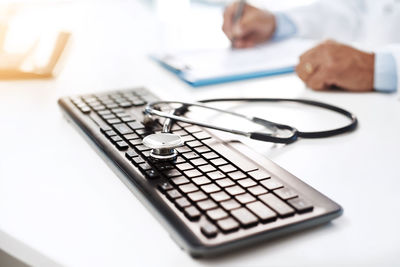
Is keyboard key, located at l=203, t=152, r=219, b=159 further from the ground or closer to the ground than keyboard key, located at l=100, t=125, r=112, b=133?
further from the ground

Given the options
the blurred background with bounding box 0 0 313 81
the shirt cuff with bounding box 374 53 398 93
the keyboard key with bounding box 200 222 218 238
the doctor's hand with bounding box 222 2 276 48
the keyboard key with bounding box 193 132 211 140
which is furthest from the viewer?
the doctor's hand with bounding box 222 2 276 48

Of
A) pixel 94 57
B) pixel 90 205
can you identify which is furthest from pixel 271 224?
pixel 94 57

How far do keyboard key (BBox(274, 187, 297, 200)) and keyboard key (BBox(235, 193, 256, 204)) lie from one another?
3 cm

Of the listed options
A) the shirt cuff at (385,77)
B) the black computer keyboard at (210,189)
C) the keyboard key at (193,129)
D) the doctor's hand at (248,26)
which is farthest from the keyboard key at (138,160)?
the doctor's hand at (248,26)

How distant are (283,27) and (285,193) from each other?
0.92 metres

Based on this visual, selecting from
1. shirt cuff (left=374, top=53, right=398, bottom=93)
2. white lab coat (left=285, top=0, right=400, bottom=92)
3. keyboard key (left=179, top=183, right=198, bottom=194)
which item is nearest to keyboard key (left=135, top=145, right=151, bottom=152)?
keyboard key (left=179, top=183, right=198, bottom=194)

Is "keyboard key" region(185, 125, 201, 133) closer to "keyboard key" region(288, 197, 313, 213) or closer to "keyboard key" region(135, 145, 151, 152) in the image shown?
"keyboard key" region(135, 145, 151, 152)

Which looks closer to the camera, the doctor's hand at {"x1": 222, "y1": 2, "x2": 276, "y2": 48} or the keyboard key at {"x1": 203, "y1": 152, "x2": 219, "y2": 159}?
the keyboard key at {"x1": 203, "y1": 152, "x2": 219, "y2": 159}

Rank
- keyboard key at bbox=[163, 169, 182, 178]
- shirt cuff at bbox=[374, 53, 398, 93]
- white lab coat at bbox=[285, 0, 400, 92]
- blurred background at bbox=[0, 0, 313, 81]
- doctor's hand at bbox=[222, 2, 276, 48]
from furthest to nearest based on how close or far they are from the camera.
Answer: white lab coat at bbox=[285, 0, 400, 92] → doctor's hand at bbox=[222, 2, 276, 48] → blurred background at bbox=[0, 0, 313, 81] → shirt cuff at bbox=[374, 53, 398, 93] → keyboard key at bbox=[163, 169, 182, 178]

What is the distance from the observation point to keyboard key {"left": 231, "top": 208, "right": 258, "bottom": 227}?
0.38 m

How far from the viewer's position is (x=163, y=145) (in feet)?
1.61

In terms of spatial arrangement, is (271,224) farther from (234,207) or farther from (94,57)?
(94,57)

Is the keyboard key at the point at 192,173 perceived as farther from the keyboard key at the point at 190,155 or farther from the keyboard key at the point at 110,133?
the keyboard key at the point at 110,133

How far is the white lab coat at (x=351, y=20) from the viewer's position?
4.49ft
